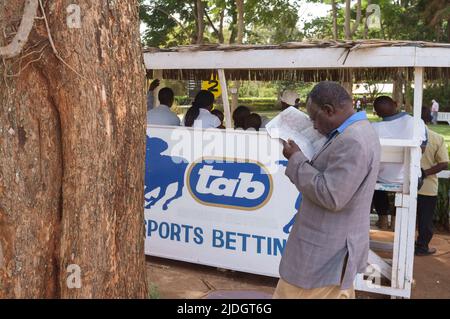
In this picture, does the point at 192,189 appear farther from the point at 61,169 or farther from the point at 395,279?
the point at 61,169

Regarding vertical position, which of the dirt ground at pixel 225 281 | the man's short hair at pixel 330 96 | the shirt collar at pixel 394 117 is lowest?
the dirt ground at pixel 225 281

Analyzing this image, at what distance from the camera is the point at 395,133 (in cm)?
514

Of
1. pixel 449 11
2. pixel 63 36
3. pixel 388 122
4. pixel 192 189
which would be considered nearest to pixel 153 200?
pixel 192 189

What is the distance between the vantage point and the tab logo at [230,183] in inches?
202

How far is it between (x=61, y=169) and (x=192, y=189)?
284cm

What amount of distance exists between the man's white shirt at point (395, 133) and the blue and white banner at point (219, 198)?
0.86 meters

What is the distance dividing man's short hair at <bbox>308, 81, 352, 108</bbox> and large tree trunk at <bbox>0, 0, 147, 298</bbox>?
0.94 m

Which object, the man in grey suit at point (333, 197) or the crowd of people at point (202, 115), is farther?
the crowd of people at point (202, 115)

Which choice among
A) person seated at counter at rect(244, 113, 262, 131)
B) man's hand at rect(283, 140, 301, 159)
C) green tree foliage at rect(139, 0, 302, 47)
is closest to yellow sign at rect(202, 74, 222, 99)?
person seated at counter at rect(244, 113, 262, 131)

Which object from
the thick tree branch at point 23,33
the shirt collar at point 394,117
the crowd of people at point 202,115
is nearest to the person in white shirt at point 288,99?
the crowd of people at point 202,115

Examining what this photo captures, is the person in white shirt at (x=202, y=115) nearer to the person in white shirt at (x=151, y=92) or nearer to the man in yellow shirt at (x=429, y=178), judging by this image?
the person in white shirt at (x=151, y=92)

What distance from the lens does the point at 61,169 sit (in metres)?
2.71

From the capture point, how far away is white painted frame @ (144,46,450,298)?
438 cm

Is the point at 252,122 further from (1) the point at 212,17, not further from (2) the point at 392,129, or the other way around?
(1) the point at 212,17
